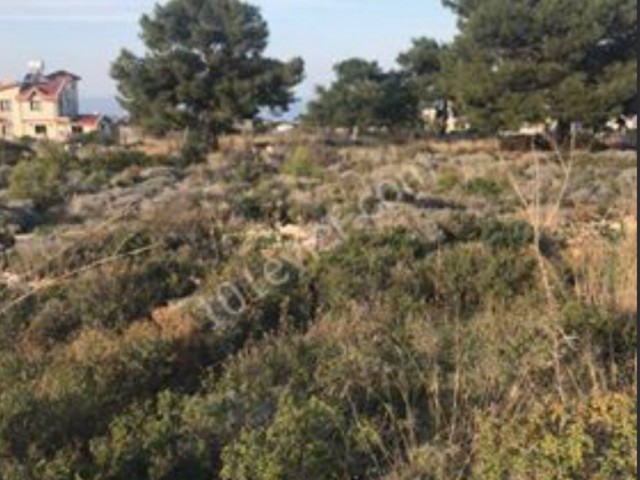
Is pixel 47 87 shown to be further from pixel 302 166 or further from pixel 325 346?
pixel 325 346

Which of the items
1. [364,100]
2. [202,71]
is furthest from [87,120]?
[202,71]

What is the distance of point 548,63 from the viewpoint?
2930 cm

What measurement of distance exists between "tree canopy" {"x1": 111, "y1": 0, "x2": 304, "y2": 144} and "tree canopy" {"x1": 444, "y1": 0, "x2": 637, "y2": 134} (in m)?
6.07

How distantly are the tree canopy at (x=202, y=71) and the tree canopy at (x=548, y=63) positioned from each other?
6067 millimetres

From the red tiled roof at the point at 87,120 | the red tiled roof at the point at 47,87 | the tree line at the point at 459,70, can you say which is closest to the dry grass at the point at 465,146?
the tree line at the point at 459,70

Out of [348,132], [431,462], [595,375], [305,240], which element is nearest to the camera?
[431,462]

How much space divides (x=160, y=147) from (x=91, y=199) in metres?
13.2

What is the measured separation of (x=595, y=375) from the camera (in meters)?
4.99

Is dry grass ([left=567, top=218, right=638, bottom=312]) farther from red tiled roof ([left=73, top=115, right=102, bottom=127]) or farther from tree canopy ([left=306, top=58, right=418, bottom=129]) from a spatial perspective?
red tiled roof ([left=73, top=115, right=102, bottom=127])

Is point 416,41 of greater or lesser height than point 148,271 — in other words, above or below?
above

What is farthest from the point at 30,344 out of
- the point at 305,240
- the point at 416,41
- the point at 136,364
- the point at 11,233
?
the point at 416,41

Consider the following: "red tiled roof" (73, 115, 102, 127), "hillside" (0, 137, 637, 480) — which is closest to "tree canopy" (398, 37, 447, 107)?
"red tiled roof" (73, 115, 102, 127)

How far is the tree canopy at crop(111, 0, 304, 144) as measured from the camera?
1273 inches

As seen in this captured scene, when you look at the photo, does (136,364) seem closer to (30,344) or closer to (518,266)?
(30,344)
